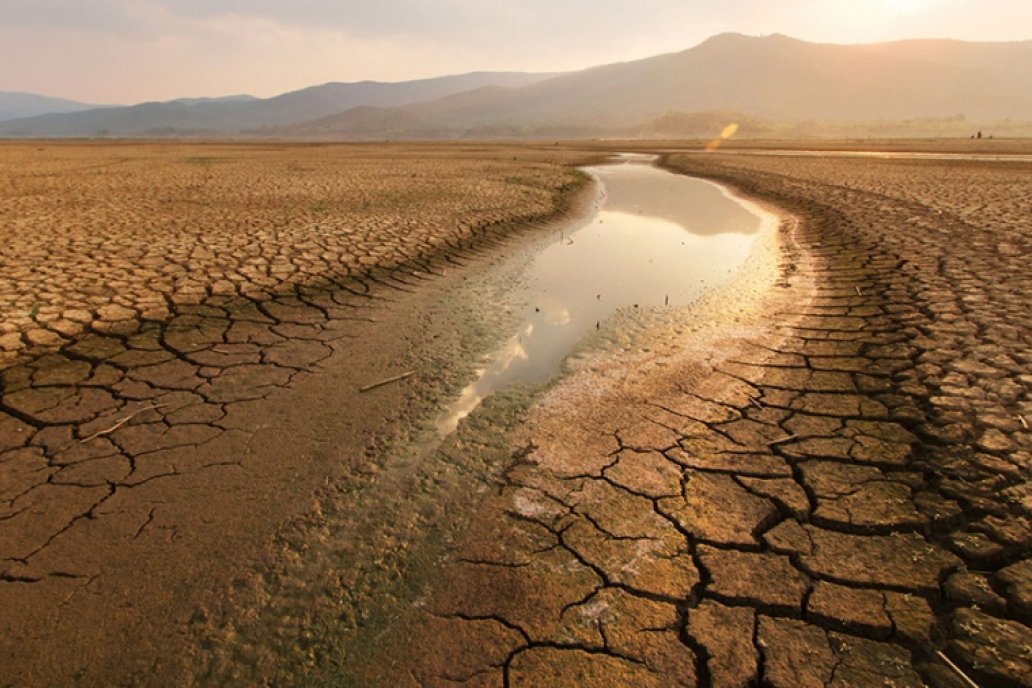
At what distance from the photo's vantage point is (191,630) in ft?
5.73

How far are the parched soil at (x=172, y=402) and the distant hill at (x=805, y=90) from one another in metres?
115

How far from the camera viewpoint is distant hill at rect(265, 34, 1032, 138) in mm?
132750

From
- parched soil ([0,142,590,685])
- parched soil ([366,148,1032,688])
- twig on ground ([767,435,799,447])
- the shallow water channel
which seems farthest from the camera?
the shallow water channel

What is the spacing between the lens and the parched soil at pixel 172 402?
1829 mm

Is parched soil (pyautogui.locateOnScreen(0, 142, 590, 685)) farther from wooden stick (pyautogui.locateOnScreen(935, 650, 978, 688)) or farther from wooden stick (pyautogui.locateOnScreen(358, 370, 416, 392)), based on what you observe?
wooden stick (pyautogui.locateOnScreen(935, 650, 978, 688))

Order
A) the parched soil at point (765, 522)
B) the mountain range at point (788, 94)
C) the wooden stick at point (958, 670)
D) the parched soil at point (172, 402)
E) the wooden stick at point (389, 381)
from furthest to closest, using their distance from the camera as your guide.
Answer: the mountain range at point (788, 94) → the wooden stick at point (389, 381) → the parched soil at point (172, 402) → the parched soil at point (765, 522) → the wooden stick at point (958, 670)

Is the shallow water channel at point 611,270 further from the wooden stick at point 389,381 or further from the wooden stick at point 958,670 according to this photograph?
the wooden stick at point 958,670

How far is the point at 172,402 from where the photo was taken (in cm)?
320

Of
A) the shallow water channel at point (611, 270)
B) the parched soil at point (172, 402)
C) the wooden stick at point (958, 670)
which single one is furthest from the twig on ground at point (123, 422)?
the wooden stick at point (958, 670)

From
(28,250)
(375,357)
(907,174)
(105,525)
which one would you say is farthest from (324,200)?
(907,174)

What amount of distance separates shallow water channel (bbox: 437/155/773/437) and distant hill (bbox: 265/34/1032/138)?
4358 inches

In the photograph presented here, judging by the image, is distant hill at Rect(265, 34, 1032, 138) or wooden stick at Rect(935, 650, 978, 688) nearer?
wooden stick at Rect(935, 650, 978, 688)

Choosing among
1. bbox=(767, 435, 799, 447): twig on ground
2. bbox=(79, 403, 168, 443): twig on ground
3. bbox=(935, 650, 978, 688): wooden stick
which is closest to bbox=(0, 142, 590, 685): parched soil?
bbox=(79, 403, 168, 443): twig on ground

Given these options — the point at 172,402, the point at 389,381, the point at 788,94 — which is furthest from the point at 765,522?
the point at 788,94
